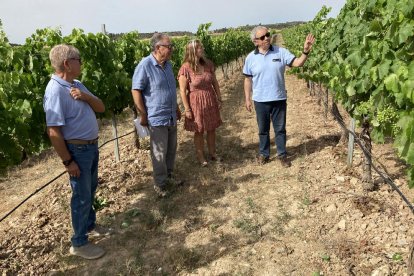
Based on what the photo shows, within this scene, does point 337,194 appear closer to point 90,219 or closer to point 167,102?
point 167,102

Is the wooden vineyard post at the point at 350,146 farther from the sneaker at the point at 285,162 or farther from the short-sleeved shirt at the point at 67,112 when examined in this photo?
the short-sleeved shirt at the point at 67,112

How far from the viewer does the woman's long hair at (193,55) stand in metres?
4.73

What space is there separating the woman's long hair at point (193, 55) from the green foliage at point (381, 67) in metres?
1.61

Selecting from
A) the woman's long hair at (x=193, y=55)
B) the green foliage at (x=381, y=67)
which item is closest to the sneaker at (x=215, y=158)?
the woman's long hair at (x=193, y=55)

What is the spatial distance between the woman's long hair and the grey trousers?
3.03ft

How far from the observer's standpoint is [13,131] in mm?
3617

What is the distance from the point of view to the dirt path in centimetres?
330

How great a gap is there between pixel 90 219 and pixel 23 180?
10.3 ft

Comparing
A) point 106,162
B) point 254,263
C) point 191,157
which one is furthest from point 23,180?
point 254,263

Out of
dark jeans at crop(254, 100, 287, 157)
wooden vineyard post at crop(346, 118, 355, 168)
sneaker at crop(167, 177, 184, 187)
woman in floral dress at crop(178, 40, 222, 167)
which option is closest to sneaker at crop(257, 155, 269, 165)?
dark jeans at crop(254, 100, 287, 157)

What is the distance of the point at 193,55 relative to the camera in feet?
15.7

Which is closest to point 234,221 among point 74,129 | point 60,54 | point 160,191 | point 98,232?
point 160,191

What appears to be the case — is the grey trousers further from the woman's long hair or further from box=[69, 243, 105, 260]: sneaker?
box=[69, 243, 105, 260]: sneaker

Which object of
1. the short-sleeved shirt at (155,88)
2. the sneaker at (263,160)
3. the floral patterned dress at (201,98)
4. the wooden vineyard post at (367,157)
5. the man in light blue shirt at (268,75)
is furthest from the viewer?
the sneaker at (263,160)
